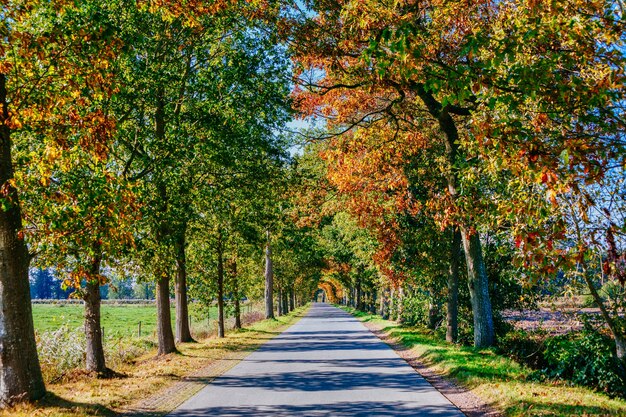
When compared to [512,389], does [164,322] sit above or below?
above

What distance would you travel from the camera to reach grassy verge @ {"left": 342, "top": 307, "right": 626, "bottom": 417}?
28.8 feet

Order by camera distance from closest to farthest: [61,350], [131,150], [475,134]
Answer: [475,134] → [61,350] → [131,150]

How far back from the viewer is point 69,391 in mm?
11016

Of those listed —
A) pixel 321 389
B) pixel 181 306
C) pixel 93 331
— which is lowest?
pixel 321 389

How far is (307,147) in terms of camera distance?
71.5 ft

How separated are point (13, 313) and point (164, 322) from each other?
951 centimetres

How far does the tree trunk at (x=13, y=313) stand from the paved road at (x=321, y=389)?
274cm

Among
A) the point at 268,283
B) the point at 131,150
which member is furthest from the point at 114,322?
the point at 131,150

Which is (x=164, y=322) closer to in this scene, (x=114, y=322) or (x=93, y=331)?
(x=93, y=331)

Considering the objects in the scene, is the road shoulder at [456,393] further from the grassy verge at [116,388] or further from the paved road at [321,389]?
the grassy verge at [116,388]

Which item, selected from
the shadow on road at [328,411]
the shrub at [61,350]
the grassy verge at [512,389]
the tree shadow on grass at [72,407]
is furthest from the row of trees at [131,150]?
the grassy verge at [512,389]

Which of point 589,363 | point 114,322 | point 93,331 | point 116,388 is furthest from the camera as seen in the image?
point 114,322

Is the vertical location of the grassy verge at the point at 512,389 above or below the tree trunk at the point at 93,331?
below

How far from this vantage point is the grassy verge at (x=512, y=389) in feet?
28.8
